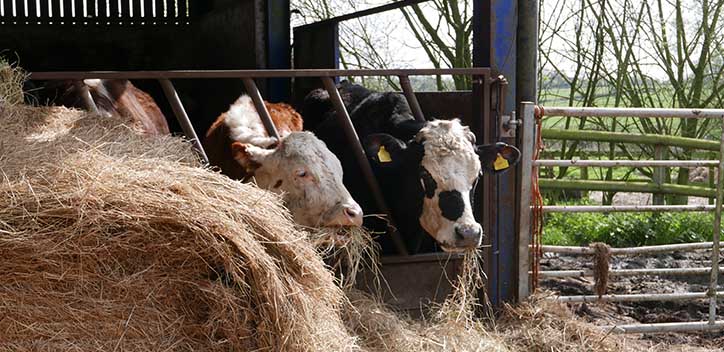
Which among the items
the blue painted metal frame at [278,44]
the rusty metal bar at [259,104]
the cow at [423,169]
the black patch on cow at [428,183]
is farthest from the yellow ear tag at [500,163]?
the blue painted metal frame at [278,44]

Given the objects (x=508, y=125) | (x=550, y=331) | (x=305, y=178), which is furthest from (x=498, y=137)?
(x=305, y=178)

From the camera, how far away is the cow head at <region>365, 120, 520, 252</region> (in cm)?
534

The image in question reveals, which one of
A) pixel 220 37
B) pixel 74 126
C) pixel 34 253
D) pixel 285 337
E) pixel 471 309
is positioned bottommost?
pixel 471 309

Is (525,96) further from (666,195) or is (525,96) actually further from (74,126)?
(666,195)

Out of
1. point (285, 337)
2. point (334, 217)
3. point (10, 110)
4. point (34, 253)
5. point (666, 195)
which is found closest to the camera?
point (34, 253)

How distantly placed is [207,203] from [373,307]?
1.88 m

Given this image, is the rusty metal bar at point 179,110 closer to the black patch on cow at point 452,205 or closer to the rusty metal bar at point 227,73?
the rusty metal bar at point 227,73

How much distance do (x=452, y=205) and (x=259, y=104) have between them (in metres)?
1.31

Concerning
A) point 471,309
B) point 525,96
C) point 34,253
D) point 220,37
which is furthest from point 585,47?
point 34,253

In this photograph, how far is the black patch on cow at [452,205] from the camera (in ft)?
17.5

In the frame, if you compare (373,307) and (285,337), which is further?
(373,307)

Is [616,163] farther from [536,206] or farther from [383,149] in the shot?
[383,149]

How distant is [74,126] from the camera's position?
4367mm

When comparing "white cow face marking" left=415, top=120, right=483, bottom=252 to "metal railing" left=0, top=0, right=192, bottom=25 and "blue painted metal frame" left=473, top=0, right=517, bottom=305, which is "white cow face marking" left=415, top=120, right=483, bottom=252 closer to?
"blue painted metal frame" left=473, top=0, right=517, bottom=305
